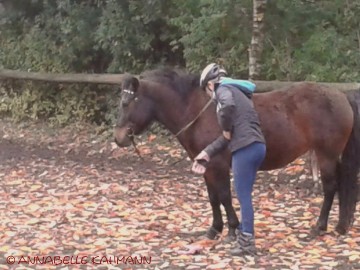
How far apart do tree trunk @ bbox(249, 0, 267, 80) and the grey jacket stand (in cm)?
434

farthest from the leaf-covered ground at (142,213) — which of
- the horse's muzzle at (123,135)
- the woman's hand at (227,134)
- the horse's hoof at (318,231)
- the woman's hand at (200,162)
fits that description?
the woman's hand at (227,134)

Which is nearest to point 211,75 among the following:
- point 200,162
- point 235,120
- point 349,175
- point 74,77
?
point 235,120

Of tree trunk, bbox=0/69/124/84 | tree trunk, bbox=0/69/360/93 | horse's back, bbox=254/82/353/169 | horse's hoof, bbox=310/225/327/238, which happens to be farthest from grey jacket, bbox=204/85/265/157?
tree trunk, bbox=0/69/124/84

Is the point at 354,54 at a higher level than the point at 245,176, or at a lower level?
higher

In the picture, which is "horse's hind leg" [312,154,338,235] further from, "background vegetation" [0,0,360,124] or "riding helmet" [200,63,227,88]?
"background vegetation" [0,0,360,124]

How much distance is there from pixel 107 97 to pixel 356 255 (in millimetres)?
8677

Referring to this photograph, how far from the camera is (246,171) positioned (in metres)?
5.98

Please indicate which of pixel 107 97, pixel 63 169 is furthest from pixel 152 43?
pixel 63 169

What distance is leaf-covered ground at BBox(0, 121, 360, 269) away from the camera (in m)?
6.19

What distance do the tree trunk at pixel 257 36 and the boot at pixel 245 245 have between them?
4639 mm

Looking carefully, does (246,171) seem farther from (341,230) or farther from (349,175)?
(341,230)

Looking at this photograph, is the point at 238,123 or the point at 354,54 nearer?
the point at 238,123

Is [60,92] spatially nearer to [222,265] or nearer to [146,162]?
[146,162]

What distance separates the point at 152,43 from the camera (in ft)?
44.2
